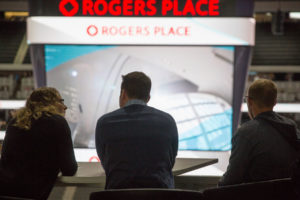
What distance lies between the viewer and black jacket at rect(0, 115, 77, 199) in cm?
211

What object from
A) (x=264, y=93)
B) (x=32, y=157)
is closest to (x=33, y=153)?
(x=32, y=157)

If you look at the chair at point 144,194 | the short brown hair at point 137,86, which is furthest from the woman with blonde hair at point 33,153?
the chair at point 144,194

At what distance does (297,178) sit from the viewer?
1816 mm

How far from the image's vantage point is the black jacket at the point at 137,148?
1.92m

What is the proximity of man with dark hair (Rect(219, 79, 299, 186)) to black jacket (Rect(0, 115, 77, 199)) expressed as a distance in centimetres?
89

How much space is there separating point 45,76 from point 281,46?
9.48m

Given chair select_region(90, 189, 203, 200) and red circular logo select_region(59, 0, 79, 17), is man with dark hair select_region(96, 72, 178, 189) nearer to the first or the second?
chair select_region(90, 189, 203, 200)

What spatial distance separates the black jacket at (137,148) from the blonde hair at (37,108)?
0.37 metres

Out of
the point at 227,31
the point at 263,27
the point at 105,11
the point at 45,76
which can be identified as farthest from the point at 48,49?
the point at 263,27

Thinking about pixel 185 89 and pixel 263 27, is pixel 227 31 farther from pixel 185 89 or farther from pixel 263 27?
pixel 263 27

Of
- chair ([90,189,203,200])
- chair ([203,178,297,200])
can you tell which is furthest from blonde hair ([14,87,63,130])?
chair ([203,178,297,200])

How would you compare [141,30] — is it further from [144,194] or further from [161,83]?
[144,194]

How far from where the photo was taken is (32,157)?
211 centimetres

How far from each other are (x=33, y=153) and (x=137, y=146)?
566 millimetres
